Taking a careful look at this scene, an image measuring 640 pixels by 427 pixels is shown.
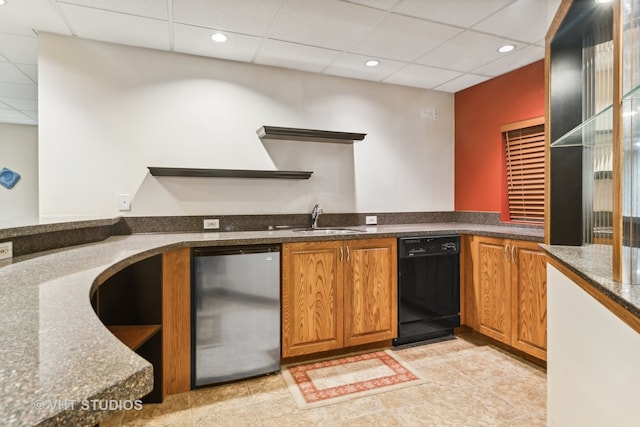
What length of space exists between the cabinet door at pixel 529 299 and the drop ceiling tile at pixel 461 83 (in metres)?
1.71

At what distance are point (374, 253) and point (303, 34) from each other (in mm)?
1697

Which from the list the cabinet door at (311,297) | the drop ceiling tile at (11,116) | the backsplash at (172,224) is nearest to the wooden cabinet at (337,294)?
the cabinet door at (311,297)

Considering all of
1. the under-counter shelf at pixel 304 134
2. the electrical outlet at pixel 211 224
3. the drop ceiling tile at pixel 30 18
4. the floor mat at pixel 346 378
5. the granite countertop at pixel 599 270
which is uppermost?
the drop ceiling tile at pixel 30 18

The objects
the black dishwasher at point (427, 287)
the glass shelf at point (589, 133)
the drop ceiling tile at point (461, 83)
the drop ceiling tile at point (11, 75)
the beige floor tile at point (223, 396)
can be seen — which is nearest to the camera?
the glass shelf at point (589, 133)

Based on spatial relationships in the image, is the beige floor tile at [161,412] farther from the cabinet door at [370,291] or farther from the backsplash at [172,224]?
the cabinet door at [370,291]

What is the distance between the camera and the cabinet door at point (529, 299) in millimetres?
2316

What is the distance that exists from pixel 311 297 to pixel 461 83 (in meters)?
2.63

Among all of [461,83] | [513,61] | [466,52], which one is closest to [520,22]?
[466,52]

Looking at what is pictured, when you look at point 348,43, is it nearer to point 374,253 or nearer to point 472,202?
point 374,253

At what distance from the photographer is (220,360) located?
7.20ft

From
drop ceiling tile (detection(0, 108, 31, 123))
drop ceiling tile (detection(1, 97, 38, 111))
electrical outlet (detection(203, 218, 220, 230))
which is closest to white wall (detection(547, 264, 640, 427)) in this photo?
electrical outlet (detection(203, 218, 220, 230))

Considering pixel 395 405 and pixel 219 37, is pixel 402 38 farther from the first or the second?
pixel 395 405

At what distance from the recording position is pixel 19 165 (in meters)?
4.93

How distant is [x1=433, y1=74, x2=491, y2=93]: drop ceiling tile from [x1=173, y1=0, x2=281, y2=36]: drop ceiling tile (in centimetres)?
198
